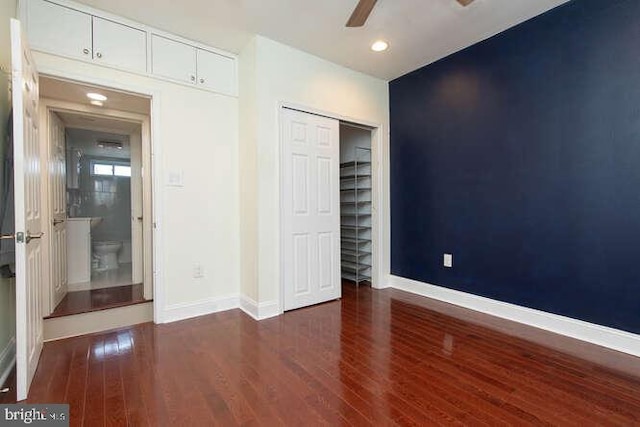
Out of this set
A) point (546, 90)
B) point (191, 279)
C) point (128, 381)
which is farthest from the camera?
point (191, 279)

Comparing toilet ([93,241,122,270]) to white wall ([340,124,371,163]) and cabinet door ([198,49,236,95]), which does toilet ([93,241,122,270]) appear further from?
white wall ([340,124,371,163])

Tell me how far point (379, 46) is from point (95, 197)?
4985mm

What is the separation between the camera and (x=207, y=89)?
3.10 metres

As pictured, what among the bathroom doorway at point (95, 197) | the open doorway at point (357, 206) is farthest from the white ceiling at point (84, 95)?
the open doorway at point (357, 206)

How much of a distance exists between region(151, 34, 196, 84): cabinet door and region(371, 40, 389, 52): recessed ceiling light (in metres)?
1.76

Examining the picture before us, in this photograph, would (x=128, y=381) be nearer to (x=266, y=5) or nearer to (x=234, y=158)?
(x=234, y=158)

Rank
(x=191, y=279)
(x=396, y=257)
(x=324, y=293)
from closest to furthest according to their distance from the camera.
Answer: (x=191, y=279) → (x=324, y=293) → (x=396, y=257)

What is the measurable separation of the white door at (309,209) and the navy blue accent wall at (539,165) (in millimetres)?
1046

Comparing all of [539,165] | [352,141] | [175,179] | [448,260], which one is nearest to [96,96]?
[175,179]

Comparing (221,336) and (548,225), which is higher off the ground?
(548,225)

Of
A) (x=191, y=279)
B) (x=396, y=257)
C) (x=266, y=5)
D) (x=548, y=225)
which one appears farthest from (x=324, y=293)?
(x=266, y=5)

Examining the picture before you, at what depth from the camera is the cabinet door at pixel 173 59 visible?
2809mm

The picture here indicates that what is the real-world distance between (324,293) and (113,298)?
227cm

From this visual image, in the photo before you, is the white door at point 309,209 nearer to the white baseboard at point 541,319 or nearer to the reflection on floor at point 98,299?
the white baseboard at point 541,319
